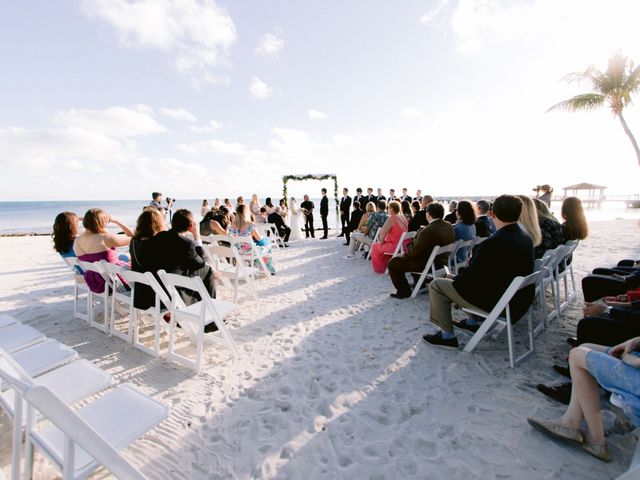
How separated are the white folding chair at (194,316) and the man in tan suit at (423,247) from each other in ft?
9.05

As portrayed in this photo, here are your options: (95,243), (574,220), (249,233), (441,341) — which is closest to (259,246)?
(249,233)

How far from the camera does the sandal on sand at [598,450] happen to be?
5.98ft

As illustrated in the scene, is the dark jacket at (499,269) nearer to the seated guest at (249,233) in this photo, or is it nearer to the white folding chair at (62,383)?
the white folding chair at (62,383)

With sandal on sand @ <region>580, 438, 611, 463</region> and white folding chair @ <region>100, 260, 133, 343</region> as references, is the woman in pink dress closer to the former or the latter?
sandal on sand @ <region>580, 438, 611, 463</region>

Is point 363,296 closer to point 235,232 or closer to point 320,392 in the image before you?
point 320,392

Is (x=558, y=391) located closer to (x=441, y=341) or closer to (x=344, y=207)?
(x=441, y=341)

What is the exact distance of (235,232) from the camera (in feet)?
22.6

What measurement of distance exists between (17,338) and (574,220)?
21.8 feet

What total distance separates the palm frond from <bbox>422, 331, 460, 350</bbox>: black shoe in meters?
16.4

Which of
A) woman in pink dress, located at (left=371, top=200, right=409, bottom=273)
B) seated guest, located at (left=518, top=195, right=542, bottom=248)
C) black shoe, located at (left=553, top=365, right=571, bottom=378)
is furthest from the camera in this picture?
woman in pink dress, located at (left=371, top=200, right=409, bottom=273)

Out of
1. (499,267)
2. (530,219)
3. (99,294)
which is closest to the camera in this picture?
(499,267)

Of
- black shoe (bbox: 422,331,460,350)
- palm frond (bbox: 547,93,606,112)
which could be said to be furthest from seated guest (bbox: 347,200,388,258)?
palm frond (bbox: 547,93,606,112)

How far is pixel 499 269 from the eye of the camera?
9.37ft

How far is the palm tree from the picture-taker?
498 inches
